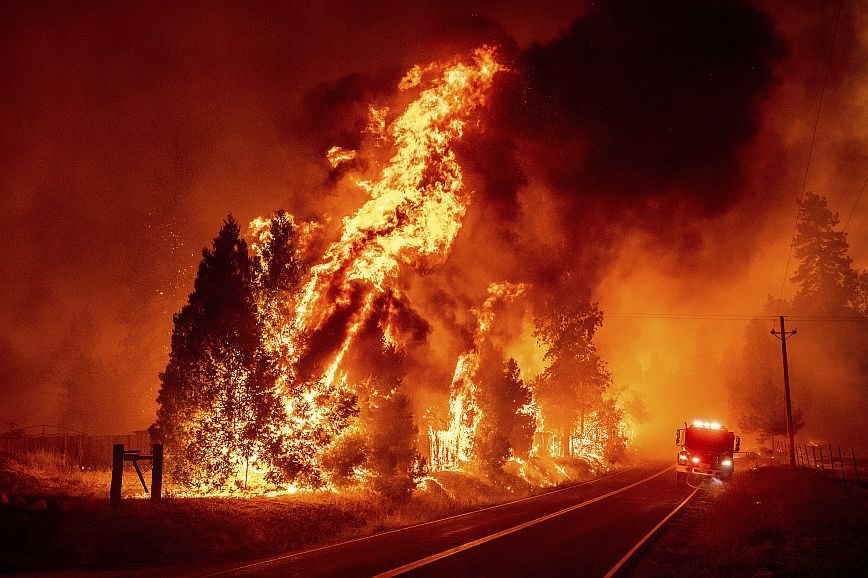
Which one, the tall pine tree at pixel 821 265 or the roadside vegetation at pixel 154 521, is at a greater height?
the tall pine tree at pixel 821 265

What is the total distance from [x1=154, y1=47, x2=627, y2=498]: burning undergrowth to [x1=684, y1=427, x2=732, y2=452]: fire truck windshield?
9.52 meters

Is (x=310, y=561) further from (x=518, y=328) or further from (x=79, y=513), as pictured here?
(x=518, y=328)

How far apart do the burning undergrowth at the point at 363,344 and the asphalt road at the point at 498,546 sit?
5119 millimetres

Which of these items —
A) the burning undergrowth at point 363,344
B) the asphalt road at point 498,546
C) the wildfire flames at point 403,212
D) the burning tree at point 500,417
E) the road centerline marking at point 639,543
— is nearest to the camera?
the asphalt road at point 498,546

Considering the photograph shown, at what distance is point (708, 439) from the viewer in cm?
3484

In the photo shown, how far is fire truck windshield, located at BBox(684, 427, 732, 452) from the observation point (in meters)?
34.5

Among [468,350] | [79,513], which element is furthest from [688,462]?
[79,513]

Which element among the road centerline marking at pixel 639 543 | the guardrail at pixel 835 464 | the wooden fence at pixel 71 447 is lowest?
the guardrail at pixel 835 464

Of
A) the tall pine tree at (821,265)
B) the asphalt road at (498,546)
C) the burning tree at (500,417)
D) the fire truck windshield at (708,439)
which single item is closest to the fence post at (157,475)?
the asphalt road at (498,546)

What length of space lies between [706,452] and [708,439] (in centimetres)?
86

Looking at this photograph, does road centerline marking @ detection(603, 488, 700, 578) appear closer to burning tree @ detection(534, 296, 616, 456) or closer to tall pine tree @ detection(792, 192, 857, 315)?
burning tree @ detection(534, 296, 616, 456)

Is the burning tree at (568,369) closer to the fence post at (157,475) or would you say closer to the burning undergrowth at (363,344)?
the burning undergrowth at (363,344)

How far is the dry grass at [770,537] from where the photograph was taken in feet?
41.3

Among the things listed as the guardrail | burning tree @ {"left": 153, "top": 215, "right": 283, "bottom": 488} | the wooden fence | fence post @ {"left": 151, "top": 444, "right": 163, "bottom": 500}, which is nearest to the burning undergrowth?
burning tree @ {"left": 153, "top": 215, "right": 283, "bottom": 488}
